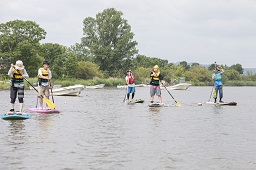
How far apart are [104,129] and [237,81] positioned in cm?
12863

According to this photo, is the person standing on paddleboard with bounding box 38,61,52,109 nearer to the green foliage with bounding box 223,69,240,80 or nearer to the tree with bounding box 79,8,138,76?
the tree with bounding box 79,8,138,76

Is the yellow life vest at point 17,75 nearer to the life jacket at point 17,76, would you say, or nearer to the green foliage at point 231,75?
the life jacket at point 17,76

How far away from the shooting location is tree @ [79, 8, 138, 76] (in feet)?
316

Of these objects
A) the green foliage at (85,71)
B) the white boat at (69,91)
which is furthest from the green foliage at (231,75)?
the white boat at (69,91)

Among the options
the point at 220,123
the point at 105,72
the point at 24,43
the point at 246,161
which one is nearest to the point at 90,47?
the point at 105,72

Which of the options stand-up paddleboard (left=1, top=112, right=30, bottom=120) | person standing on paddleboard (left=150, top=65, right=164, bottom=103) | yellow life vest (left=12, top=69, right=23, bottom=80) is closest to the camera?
stand-up paddleboard (left=1, top=112, right=30, bottom=120)

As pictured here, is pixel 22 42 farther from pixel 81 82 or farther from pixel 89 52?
pixel 89 52

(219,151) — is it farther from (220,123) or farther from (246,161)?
(220,123)

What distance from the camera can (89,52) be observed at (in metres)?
98.9

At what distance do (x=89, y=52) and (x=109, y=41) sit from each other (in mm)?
4997

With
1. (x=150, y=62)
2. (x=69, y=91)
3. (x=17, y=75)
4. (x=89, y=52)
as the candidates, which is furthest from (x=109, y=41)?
(x=17, y=75)

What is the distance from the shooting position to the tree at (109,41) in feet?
316

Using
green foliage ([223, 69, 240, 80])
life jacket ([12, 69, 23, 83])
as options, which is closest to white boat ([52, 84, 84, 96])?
life jacket ([12, 69, 23, 83])

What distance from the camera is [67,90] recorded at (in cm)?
3912
